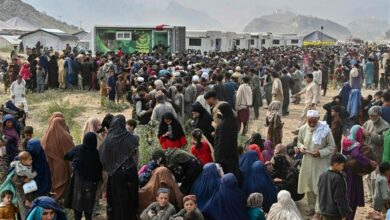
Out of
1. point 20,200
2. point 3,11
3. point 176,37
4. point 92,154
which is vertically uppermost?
point 3,11

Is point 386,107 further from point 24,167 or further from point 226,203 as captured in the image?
point 24,167

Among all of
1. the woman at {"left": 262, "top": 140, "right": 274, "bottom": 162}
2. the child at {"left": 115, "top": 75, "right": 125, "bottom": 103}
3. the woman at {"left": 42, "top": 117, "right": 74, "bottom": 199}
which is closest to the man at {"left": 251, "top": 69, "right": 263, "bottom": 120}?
the child at {"left": 115, "top": 75, "right": 125, "bottom": 103}

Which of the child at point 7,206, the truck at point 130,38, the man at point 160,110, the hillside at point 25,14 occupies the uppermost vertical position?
the hillside at point 25,14

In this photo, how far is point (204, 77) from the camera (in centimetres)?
1139

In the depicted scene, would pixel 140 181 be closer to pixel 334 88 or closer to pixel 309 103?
pixel 309 103

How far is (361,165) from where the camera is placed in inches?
253

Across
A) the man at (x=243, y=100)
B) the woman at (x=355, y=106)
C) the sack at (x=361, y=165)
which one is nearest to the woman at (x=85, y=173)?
the sack at (x=361, y=165)

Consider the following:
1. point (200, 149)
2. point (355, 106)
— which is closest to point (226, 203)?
point (200, 149)

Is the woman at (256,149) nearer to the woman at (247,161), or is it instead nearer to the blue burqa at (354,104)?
the woman at (247,161)

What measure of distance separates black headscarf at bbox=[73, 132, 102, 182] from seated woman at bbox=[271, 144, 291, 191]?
239 cm

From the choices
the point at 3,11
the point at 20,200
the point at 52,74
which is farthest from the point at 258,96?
the point at 3,11

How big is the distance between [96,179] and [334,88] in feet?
53.9

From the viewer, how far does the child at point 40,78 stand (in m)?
16.1

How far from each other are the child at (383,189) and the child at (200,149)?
205 cm
